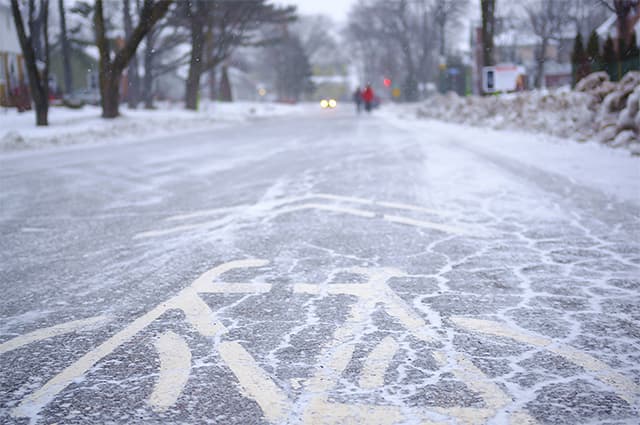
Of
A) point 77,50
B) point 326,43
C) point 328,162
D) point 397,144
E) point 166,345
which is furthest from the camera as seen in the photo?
point 326,43

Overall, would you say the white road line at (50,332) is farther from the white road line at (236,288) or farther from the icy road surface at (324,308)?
the white road line at (236,288)

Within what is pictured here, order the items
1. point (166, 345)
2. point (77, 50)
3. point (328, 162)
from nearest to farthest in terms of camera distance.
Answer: point (166, 345) → point (328, 162) → point (77, 50)

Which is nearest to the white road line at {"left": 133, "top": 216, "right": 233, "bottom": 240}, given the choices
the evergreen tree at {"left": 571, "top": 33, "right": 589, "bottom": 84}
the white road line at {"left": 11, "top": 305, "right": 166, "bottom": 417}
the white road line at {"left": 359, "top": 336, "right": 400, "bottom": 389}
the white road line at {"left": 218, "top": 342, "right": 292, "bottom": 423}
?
the white road line at {"left": 11, "top": 305, "right": 166, "bottom": 417}

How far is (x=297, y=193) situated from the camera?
224 inches

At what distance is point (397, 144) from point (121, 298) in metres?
8.68

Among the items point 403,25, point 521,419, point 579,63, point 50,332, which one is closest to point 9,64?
point 579,63

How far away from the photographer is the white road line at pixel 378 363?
1.92 m

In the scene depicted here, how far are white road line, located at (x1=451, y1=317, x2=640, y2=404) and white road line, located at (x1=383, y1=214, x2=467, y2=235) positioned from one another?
1.66m

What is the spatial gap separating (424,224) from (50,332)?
8.53 feet

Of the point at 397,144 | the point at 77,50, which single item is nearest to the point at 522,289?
the point at 397,144

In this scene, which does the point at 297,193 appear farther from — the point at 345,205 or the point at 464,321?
the point at 464,321

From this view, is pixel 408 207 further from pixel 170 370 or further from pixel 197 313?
pixel 170 370

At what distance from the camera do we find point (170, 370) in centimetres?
203

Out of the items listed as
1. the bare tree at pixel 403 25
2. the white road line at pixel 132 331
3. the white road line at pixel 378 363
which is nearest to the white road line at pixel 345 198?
the white road line at pixel 132 331
